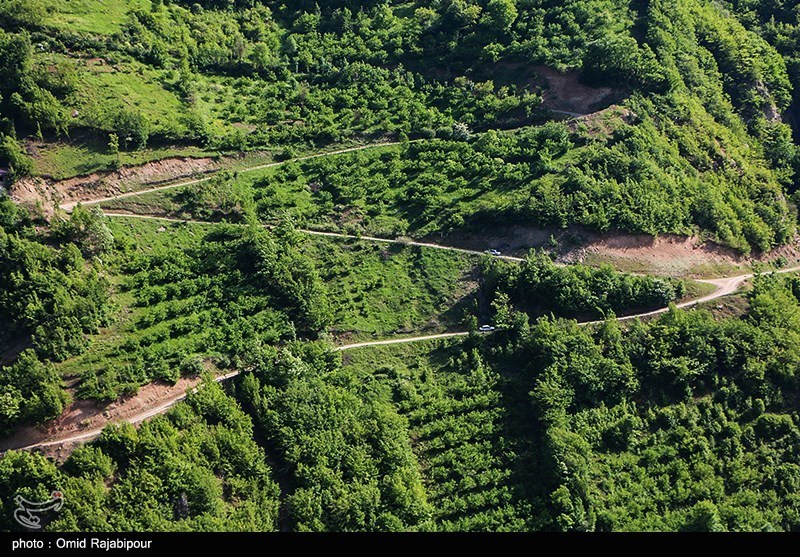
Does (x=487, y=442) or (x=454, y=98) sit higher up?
(x=454, y=98)

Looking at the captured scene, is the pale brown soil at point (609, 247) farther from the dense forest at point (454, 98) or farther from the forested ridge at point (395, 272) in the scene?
the dense forest at point (454, 98)

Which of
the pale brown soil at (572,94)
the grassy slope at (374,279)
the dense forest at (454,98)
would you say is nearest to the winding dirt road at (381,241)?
the grassy slope at (374,279)

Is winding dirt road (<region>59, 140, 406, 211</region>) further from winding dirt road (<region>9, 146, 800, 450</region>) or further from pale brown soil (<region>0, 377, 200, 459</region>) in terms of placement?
pale brown soil (<region>0, 377, 200, 459</region>)

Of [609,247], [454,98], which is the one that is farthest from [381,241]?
[609,247]

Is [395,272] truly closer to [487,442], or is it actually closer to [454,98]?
[487,442]

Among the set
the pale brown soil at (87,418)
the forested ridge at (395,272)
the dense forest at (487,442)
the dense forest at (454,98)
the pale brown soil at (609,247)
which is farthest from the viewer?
the dense forest at (454,98)

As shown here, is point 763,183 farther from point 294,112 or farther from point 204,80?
point 204,80

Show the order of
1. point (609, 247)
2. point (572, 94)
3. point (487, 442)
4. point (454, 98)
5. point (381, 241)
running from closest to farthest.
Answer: point (487, 442) → point (381, 241) → point (609, 247) → point (572, 94) → point (454, 98)
